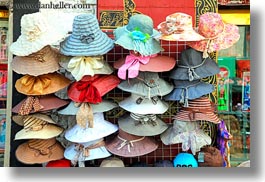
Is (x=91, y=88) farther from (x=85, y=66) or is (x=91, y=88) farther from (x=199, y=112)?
(x=199, y=112)

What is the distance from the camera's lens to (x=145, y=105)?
6.16ft

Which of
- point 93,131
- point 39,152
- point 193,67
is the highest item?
point 193,67

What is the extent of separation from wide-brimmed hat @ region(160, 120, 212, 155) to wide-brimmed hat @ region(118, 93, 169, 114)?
0.12 meters

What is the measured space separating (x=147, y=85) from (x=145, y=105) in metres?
0.10

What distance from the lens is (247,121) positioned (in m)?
2.34

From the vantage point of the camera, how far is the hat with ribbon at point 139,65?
181 cm

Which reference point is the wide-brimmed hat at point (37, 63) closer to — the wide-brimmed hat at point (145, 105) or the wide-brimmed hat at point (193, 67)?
the wide-brimmed hat at point (145, 105)

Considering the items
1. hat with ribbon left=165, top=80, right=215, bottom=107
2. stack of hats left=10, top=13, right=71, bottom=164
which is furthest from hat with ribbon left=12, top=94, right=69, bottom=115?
hat with ribbon left=165, top=80, right=215, bottom=107

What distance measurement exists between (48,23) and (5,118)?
711 mm

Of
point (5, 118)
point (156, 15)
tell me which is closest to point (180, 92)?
point (156, 15)

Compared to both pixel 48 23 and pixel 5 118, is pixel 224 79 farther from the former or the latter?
pixel 5 118

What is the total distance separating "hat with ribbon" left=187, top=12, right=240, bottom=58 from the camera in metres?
1.85

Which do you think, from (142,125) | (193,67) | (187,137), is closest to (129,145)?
(142,125)

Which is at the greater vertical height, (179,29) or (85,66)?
(179,29)
